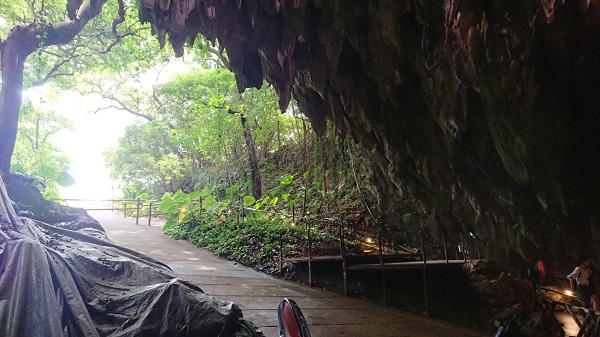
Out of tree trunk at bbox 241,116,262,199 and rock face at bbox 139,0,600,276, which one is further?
tree trunk at bbox 241,116,262,199

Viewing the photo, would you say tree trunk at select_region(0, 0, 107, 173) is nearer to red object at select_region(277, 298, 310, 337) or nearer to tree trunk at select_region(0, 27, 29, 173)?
tree trunk at select_region(0, 27, 29, 173)

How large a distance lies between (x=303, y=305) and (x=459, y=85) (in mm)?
4438

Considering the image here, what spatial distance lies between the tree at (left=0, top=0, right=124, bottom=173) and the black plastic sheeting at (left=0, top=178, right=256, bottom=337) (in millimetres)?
4966

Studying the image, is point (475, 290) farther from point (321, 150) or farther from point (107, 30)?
point (107, 30)

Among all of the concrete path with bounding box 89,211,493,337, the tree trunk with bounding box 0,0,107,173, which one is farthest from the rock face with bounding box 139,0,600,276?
the tree trunk with bounding box 0,0,107,173

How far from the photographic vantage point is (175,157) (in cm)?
2281

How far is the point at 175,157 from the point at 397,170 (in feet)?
54.8

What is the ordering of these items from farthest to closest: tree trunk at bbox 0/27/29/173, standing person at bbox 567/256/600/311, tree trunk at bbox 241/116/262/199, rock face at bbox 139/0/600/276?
1. tree trunk at bbox 241/116/262/199
2. tree trunk at bbox 0/27/29/173
3. standing person at bbox 567/256/600/311
4. rock face at bbox 139/0/600/276

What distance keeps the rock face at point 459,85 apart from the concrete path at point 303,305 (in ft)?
8.90

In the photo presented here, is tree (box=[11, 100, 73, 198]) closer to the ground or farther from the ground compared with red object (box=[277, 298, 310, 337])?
farther from the ground

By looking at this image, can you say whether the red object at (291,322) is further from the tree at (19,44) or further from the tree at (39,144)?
the tree at (39,144)

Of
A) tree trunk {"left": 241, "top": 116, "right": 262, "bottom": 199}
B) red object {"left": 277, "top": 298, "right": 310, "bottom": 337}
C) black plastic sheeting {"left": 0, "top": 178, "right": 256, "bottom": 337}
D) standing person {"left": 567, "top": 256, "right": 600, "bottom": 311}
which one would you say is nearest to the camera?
red object {"left": 277, "top": 298, "right": 310, "bottom": 337}

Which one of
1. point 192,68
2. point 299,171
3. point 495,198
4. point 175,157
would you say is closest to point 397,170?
point 495,198

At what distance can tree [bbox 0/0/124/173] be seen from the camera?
8.72m
